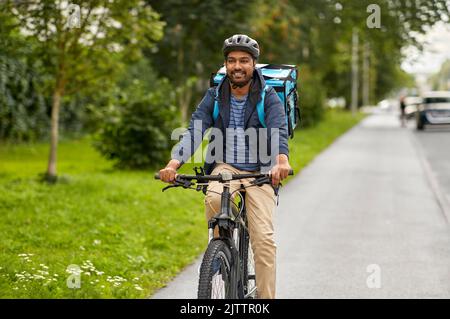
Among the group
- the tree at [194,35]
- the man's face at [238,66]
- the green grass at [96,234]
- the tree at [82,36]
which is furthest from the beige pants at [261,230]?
the tree at [194,35]

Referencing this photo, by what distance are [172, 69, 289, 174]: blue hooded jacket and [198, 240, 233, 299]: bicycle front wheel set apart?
64 centimetres

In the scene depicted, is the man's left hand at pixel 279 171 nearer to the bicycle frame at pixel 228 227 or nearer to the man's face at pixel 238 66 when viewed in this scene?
the bicycle frame at pixel 228 227

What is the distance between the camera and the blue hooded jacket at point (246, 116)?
15.6 ft

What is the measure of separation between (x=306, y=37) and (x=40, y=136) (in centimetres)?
1589

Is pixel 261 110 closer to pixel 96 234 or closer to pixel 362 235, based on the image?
pixel 96 234

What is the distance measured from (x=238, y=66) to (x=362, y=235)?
16.0ft

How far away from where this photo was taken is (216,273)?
4.35 meters

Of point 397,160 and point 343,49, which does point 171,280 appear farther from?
point 343,49

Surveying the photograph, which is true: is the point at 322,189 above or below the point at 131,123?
below

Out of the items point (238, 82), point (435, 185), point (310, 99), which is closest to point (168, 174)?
point (238, 82)

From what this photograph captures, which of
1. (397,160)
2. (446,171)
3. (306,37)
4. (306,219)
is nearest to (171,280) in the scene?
(306,219)

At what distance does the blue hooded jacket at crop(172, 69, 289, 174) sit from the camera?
476cm

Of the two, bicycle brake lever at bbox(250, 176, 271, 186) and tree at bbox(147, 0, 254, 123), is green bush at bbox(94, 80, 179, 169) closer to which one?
tree at bbox(147, 0, 254, 123)
